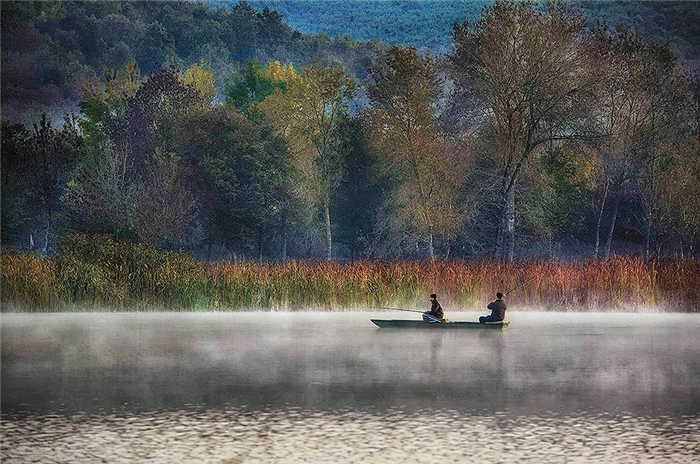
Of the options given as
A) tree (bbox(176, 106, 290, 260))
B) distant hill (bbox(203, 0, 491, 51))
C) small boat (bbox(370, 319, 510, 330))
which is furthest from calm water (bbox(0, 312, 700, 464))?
distant hill (bbox(203, 0, 491, 51))

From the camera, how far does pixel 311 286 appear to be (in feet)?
76.2

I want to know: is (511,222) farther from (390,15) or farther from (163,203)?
(390,15)

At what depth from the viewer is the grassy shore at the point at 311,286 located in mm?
22688

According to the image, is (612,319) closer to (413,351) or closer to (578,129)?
(413,351)

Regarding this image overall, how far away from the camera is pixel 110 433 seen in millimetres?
9352

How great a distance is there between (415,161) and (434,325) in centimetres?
2205

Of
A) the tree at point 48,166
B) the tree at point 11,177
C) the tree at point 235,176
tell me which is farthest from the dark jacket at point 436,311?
the tree at point 48,166

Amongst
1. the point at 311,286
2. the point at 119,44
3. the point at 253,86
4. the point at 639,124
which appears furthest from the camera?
the point at 119,44

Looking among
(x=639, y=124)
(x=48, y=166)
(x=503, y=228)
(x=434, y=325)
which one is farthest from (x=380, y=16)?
(x=434, y=325)

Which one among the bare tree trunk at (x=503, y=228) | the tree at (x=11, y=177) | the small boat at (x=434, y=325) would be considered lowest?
the small boat at (x=434, y=325)

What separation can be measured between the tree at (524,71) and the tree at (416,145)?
272 cm

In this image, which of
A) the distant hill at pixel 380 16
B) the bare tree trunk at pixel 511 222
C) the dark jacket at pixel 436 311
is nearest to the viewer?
the dark jacket at pixel 436 311

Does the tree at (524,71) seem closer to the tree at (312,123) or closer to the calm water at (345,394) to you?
the tree at (312,123)

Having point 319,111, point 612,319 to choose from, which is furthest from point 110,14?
point 612,319
